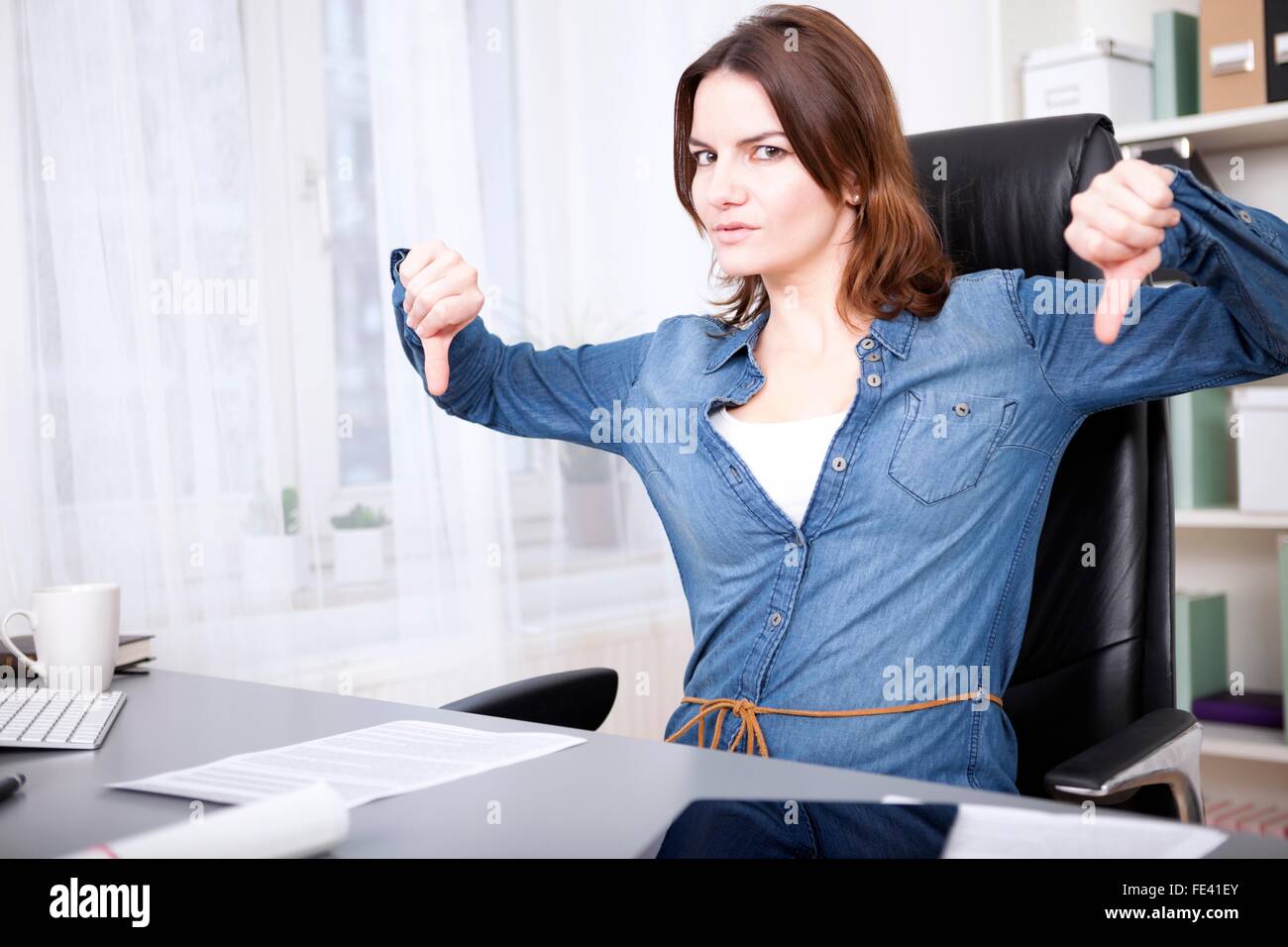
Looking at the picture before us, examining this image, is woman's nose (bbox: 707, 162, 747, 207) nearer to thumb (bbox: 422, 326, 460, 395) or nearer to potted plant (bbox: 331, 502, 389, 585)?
thumb (bbox: 422, 326, 460, 395)

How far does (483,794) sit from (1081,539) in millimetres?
731

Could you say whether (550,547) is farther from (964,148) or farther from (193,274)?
(964,148)

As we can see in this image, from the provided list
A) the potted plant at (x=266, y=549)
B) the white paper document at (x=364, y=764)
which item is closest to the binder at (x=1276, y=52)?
the potted plant at (x=266, y=549)

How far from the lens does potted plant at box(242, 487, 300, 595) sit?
1769 mm

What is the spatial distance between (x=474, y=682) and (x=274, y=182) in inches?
32.4

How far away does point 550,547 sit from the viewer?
87.0 inches

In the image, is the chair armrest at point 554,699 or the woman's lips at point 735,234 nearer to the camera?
the chair armrest at point 554,699

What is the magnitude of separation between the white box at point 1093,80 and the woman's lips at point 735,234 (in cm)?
120

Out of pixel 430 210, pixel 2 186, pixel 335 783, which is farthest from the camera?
pixel 430 210

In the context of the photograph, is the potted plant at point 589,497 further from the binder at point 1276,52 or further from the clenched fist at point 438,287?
the binder at point 1276,52

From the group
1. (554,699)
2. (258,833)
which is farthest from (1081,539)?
(258,833)

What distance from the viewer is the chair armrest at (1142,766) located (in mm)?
928

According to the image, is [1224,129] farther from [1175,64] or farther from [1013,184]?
[1013,184]
